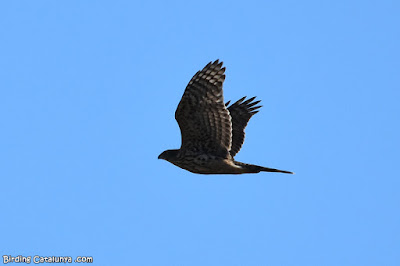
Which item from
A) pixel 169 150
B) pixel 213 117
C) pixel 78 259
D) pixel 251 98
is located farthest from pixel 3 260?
pixel 251 98

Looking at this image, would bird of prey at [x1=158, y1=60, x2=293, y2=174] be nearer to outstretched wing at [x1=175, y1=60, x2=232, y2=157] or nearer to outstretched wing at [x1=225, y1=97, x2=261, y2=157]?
outstretched wing at [x1=175, y1=60, x2=232, y2=157]

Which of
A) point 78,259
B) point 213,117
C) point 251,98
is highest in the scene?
point 251,98

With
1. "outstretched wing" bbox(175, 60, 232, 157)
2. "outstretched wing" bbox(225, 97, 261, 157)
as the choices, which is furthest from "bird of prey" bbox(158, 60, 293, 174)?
"outstretched wing" bbox(225, 97, 261, 157)

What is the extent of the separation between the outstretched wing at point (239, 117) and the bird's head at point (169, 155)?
1.89m

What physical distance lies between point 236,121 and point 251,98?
863 millimetres

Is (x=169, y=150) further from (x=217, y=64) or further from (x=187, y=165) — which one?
(x=217, y=64)

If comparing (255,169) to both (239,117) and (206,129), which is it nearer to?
(206,129)

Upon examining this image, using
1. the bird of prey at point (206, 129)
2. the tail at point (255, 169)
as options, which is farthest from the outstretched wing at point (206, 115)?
the tail at point (255, 169)

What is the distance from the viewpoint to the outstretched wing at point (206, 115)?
15.1 metres

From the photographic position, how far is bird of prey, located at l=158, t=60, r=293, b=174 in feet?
49.5

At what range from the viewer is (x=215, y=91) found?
15133 millimetres

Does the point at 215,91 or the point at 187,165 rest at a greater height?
the point at 215,91

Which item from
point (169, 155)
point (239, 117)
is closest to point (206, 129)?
point (169, 155)

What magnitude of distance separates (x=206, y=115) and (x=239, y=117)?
2.98m
